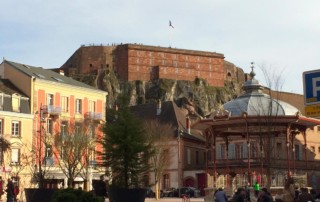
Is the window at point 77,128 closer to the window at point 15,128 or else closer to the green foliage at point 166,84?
the window at point 15,128

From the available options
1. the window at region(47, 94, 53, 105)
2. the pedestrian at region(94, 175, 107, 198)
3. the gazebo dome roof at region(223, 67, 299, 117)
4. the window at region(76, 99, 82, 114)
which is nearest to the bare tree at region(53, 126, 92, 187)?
the window at region(47, 94, 53, 105)

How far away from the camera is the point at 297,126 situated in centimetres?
3441

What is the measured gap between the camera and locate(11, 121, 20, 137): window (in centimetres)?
5256

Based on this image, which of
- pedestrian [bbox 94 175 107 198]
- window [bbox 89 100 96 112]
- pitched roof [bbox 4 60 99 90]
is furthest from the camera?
window [bbox 89 100 96 112]

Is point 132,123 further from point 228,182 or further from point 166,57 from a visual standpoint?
point 166,57

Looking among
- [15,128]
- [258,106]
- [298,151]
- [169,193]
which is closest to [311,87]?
[258,106]

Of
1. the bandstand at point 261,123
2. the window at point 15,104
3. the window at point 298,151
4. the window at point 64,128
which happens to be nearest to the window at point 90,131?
the window at point 64,128

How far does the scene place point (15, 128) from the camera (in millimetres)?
52938

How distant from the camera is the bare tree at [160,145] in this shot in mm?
50594

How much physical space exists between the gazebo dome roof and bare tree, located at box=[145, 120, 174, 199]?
15.8 metres

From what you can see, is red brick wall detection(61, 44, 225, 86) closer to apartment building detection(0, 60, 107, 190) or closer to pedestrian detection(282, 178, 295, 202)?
apartment building detection(0, 60, 107, 190)

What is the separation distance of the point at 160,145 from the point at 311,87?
4720 cm

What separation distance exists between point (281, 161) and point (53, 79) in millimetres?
28516

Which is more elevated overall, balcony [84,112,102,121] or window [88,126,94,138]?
balcony [84,112,102,121]
